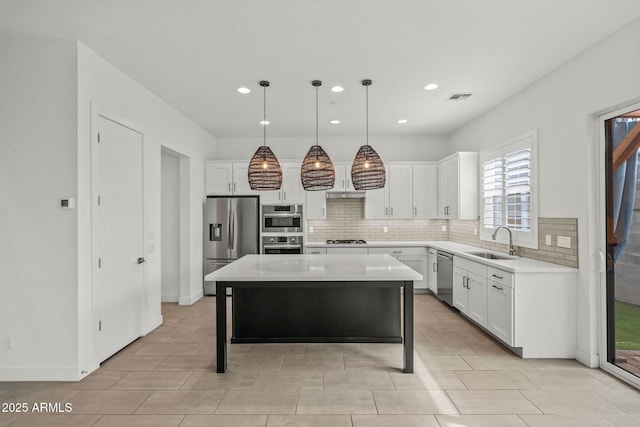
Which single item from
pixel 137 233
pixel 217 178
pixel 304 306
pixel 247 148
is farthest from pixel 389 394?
pixel 247 148

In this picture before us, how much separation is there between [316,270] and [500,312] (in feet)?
6.42

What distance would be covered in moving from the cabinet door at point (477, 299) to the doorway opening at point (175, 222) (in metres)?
4.05

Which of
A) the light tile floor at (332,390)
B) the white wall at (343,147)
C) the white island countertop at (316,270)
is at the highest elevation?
the white wall at (343,147)

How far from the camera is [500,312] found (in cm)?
361

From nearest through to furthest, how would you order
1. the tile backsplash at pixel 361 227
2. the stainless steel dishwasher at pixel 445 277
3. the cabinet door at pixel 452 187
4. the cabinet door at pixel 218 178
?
the stainless steel dishwasher at pixel 445 277 < the cabinet door at pixel 452 187 < the cabinet door at pixel 218 178 < the tile backsplash at pixel 361 227

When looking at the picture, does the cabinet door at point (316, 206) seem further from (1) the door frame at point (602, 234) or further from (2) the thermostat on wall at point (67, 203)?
(1) the door frame at point (602, 234)

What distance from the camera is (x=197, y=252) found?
572 cm

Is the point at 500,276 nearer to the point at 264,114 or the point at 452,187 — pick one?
the point at 452,187

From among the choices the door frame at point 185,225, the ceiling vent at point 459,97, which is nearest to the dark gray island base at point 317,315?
the door frame at point 185,225

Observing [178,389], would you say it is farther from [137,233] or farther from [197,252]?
[197,252]

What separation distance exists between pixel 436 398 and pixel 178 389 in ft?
6.63

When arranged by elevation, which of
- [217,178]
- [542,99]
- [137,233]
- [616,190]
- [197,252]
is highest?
[542,99]

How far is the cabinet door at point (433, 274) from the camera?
226 inches

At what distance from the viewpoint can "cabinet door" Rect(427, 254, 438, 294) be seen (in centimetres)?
573
